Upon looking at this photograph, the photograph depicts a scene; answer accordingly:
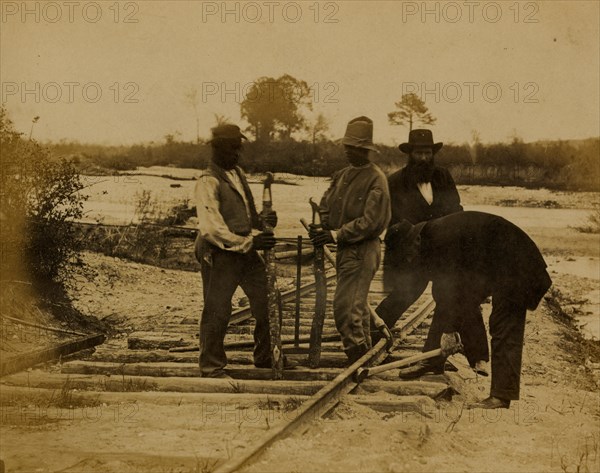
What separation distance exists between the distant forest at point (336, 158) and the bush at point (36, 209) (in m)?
0.25

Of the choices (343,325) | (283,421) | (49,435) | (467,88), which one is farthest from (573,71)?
(49,435)

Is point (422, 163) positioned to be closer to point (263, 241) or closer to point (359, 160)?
point (359, 160)

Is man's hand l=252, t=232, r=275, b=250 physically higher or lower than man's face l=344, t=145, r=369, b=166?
lower

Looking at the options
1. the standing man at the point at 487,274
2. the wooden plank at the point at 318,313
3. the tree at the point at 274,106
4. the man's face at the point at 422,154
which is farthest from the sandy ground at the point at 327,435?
the tree at the point at 274,106

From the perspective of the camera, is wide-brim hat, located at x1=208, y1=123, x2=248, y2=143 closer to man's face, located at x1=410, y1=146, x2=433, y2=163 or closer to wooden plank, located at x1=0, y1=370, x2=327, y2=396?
man's face, located at x1=410, y1=146, x2=433, y2=163

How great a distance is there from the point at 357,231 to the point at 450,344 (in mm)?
1291

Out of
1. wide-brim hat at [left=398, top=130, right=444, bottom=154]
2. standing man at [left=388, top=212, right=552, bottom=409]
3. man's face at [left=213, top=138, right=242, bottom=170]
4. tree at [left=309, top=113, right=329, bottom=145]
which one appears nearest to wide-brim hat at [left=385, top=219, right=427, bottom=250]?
standing man at [left=388, top=212, right=552, bottom=409]

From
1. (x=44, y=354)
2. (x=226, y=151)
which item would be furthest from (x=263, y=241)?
(x=44, y=354)

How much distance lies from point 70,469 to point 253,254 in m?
2.45

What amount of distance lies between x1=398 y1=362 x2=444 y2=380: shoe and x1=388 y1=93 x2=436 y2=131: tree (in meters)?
2.72

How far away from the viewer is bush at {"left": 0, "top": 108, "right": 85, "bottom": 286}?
7.95 metres

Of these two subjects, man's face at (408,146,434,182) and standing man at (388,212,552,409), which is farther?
man's face at (408,146,434,182)

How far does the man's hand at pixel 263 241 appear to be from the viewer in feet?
19.1

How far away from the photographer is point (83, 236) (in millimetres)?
9312
